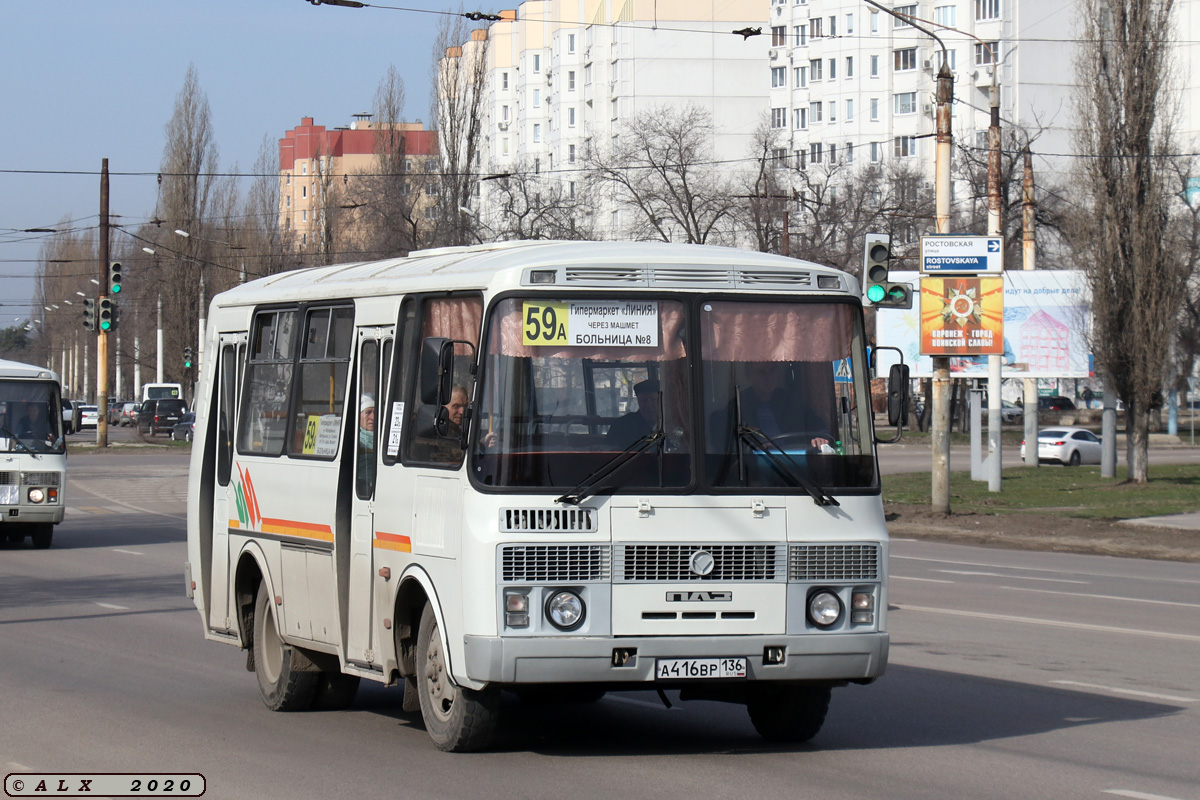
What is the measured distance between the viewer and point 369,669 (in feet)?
28.9

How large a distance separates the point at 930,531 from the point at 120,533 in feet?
43.1

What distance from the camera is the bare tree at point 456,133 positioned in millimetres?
55750

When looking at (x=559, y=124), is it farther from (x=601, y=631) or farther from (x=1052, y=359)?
(x=601, y=631)

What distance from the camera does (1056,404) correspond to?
85812 millimetres

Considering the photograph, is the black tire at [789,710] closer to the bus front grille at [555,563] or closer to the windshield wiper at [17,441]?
the bus front grille at [555,563]

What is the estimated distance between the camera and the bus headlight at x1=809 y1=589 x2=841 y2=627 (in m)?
7.88

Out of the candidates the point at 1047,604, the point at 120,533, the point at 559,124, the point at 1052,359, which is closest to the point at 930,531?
the point at 1047,604

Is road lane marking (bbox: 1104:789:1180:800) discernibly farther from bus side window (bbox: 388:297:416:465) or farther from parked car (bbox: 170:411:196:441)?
parked car (bbox: 170:411:196:441)

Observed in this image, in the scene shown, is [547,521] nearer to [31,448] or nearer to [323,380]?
[323,380]

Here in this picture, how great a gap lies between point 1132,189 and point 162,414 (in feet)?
153

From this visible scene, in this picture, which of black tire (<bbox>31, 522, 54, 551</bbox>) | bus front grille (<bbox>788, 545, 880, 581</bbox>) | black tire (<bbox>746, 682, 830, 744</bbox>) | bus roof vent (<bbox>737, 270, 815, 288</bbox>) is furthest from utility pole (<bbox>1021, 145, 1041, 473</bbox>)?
bus front grille (<bbox>788, 545, 880, 581</bbox>)

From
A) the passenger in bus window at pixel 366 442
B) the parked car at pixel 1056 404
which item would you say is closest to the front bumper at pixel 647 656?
the passenger in bus window at pixel 366 442

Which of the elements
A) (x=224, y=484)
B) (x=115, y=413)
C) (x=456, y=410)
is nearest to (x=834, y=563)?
(x=456, y=410)

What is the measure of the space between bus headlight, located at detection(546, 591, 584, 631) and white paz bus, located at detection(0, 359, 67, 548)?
16.9m
